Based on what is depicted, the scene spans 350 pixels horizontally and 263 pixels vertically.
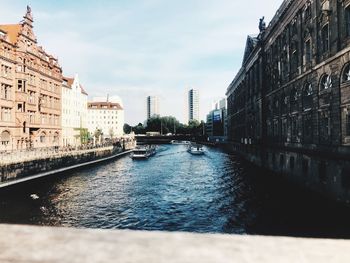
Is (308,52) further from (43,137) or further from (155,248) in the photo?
(43,137)

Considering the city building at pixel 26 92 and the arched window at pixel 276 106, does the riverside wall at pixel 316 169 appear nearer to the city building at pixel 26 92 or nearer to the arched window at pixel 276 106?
the arched window at pixel 276 106

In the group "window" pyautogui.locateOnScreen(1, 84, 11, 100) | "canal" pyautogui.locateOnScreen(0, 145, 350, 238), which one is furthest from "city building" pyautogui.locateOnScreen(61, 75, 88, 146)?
"canal" pyautogui.locateOnScreen(0, 145, 350, 238)

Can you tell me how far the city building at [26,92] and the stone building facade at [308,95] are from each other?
44.5 meters

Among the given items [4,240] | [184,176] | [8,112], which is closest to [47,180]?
[184,176]

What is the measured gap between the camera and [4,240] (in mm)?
5121

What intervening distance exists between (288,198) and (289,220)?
25.8ft

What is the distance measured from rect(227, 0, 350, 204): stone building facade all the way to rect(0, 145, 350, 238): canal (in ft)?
9.52

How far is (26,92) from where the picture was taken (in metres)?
65.5

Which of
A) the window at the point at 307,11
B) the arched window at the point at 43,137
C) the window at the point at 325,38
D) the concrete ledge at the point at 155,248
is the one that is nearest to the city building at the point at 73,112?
the arched window at the point at 43,137

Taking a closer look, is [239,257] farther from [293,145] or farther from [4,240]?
[293,145]

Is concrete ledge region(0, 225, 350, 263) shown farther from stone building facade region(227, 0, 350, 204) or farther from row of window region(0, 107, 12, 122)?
row of window region(0, 107, 12, 122)

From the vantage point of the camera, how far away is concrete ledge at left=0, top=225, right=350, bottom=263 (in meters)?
4.48

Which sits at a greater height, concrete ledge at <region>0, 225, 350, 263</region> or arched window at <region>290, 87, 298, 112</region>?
arched window at <region>290, 87, 298, 112</region>

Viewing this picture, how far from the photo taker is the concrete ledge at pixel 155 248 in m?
4.48
